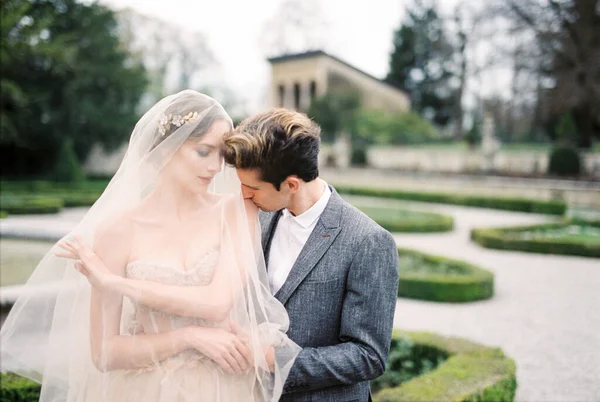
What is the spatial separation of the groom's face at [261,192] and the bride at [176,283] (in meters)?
0.08

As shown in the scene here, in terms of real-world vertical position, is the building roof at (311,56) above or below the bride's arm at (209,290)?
above

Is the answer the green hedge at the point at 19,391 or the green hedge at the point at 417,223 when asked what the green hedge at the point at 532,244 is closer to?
the green hedge at the point at 417,223

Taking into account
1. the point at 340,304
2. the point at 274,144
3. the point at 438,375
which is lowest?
the point at 438,375

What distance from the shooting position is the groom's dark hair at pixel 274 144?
1.58 m

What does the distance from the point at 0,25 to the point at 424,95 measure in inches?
1667

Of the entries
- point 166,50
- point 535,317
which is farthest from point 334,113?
point 535,317

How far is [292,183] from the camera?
1.69m

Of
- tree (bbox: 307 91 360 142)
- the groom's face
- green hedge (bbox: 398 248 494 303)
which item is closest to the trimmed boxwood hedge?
the groom's face

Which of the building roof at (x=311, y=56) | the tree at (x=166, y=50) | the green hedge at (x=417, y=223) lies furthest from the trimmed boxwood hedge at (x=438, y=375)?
the building roof at (x=311, y=56)

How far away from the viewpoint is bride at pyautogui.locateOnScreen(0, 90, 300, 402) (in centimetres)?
170

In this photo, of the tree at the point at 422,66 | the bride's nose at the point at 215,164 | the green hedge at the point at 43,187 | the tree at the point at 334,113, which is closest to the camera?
the bride's nose at the point at 215,164

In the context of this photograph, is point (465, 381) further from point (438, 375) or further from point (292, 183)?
point (292, 183)

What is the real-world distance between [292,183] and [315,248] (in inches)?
9.4

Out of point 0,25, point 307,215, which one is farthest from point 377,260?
point 0,25
